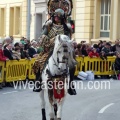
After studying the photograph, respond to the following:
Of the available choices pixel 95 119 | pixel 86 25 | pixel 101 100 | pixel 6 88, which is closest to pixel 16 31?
pixel 86 25

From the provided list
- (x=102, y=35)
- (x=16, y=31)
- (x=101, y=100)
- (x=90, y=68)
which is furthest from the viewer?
(x=16, y=31)

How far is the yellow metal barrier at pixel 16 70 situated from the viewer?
19375 mm

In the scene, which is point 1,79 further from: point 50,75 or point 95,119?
point 50,75

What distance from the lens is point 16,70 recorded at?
19906 mm

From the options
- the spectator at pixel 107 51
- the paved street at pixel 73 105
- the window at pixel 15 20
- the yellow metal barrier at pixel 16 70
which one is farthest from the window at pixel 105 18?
the paved street at pixel 73 105

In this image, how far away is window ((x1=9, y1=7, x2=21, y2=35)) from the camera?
46000 mm

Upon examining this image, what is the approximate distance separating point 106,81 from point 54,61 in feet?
40.1

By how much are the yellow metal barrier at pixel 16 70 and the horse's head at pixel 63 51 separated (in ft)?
31.3

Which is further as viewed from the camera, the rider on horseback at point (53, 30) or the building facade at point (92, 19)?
the building facade at point (92, 19)

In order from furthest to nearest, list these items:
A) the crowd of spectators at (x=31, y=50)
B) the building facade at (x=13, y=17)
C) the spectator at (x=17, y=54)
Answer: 1. the building facade at (x=13, y=17)
2. the spectator at (x=17, y=54)
3. the crowd of spectators at (x=31, y=50)

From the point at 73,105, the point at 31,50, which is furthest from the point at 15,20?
the point at 73,105

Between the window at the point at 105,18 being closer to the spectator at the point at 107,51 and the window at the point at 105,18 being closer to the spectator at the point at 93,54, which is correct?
the spectator at the point at 107,51

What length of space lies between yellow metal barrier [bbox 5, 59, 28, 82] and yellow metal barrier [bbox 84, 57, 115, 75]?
13.3 ft

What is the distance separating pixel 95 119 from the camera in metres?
12.1
